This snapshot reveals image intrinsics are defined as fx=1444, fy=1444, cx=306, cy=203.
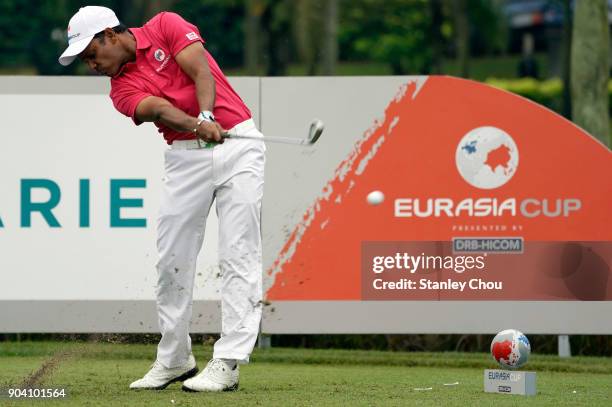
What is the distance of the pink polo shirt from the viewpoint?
7.00 metres

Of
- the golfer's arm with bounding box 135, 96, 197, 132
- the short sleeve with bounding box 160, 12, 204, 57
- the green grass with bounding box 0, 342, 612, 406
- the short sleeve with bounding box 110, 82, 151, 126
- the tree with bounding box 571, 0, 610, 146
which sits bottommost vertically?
the green grass with bounding box 0, 342, 612, 406

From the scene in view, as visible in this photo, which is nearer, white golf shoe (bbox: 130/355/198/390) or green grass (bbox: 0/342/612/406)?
green grass (bbox: 0/342/612/406)

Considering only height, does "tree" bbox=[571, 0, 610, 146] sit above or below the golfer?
above

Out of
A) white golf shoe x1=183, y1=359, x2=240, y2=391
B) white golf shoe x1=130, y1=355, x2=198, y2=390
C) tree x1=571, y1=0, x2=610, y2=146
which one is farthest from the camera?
tree x1=571, y1=0, x2=610, y2=146

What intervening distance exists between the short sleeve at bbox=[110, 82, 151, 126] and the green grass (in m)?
1.36

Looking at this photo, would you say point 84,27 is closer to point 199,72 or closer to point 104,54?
point 104,54

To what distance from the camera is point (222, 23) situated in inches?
2534

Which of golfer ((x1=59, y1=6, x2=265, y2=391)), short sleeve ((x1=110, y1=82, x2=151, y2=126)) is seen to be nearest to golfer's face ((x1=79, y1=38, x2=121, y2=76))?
golfer ((x1=59, y1=6, x2=265, y2=391))

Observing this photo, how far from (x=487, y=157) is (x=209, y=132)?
357cm

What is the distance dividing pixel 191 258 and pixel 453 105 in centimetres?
339

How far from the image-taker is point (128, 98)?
699 cm

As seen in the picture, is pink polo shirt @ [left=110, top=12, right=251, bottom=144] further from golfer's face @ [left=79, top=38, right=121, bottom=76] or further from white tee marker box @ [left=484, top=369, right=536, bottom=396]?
white tee marker box @ [left=484, top=369, right=536, bottom=396]

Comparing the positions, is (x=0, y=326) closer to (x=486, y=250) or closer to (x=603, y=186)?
(x=486, y=250)

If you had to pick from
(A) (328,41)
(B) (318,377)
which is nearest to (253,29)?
(A) (328,41)
